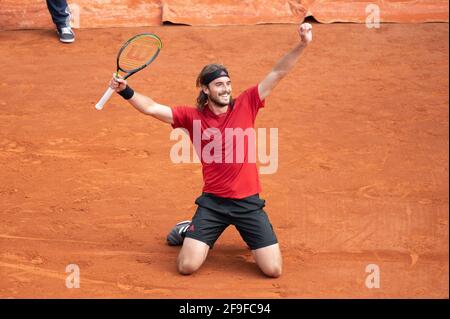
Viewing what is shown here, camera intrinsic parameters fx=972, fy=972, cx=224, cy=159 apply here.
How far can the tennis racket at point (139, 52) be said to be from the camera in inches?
327

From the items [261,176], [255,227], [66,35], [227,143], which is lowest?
[255,227]

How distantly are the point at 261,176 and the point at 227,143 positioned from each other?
193 cm

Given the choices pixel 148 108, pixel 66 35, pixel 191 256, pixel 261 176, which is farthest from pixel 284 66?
pixel 66 35

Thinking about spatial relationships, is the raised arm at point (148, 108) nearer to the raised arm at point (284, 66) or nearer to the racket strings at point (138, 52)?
the racket strings at point (138, 52)

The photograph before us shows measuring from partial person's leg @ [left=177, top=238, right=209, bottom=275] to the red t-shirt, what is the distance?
0.45 m

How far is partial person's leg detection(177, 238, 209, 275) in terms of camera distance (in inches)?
315

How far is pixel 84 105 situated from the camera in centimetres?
1159

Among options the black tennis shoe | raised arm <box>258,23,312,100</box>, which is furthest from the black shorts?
the black tennis shoe

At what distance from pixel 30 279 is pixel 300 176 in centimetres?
312

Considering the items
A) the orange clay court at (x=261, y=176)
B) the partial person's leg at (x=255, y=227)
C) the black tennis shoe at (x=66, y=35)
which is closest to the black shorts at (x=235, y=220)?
the partial person's leg at (x=255, y=227)

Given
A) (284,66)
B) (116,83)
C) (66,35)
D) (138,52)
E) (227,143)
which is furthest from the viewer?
(66,35)

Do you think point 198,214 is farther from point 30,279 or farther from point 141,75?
point 141,75

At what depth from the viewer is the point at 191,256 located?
8.02 metres

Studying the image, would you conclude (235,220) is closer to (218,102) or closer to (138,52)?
(218,102)
